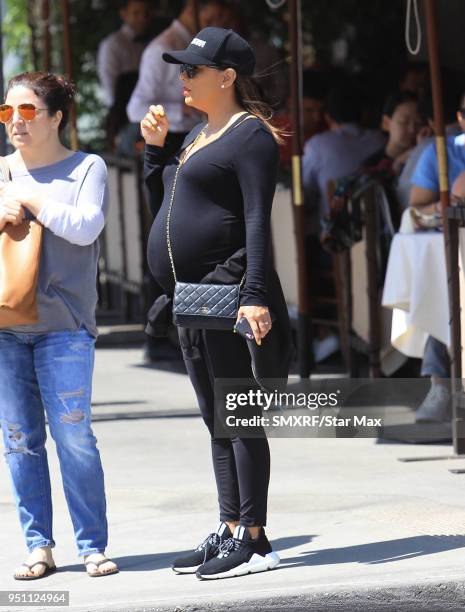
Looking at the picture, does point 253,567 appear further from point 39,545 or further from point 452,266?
point 452,266

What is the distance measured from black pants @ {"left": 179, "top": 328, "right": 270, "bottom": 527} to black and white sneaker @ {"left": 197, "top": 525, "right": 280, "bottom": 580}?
0.19ft

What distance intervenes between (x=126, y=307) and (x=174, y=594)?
29.1 ft

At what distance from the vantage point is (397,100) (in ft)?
31.3

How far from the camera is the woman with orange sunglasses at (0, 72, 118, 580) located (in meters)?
5.35

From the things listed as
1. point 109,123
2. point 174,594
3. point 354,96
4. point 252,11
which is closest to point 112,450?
point 174,594

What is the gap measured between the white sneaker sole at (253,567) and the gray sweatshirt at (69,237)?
0.92 metres

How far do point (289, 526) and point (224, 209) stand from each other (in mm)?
1451

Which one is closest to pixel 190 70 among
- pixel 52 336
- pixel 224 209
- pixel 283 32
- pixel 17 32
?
pixel 224 209

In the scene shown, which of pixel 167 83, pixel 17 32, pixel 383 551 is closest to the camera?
pixel 383 551

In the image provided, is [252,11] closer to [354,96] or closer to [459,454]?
[354,96]

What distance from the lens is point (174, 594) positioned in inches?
204

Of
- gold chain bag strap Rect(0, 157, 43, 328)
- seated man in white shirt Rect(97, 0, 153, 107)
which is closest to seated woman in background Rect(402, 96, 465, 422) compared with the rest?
gold chain bag strap Rect(0, 157, 43, 328)

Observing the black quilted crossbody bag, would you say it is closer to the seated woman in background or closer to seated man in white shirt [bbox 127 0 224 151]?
the seated woman in background

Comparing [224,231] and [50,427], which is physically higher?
[224,231]
